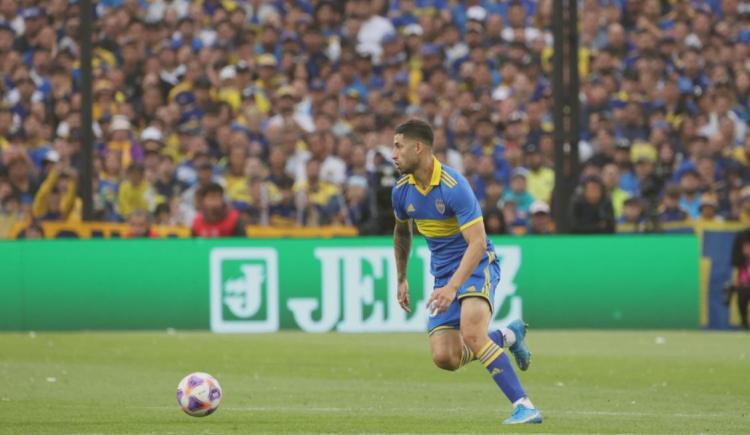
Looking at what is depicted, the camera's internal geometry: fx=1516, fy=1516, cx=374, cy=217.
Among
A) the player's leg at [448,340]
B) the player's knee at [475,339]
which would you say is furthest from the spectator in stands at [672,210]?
the player's knee at [475,339]

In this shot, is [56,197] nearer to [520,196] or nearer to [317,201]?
[317,201]

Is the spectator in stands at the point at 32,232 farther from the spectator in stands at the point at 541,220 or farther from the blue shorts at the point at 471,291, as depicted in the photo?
the blue shorts at the point at 471,291

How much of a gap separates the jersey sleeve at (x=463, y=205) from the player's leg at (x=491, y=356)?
55 cm

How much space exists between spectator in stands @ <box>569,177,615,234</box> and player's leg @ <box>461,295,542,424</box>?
10404 mm

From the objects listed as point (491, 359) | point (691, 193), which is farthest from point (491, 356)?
point (691, 193)

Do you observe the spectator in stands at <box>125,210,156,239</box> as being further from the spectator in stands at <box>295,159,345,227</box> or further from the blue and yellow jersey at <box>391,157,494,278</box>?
the blue and yellow jersey at <box>391,157,494,278</box>

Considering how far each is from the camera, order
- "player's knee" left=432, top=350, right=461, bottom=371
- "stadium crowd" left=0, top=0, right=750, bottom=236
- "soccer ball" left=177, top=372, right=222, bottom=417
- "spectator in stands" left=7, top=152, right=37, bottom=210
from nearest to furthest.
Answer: "soccer ball" left=177, top=372, right=222, bottom=417 → "player's knee" left=432, top=350, right=461, bottom=371 → "spectator in stands" left=7, top=152, right=37, bottom=210 → "stadium crowd" left=0, top=0, right=750, bottom=236

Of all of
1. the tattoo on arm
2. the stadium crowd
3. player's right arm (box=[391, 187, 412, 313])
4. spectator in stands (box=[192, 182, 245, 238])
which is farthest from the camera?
the stadium crowd

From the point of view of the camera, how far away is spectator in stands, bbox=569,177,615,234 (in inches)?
792

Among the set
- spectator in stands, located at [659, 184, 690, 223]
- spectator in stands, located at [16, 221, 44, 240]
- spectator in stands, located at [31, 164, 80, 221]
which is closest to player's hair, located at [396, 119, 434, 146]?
spectator in stands, located at [16, 221, 44, 240]

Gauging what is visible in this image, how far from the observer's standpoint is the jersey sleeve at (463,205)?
9.70 meters

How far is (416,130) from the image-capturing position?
980cm

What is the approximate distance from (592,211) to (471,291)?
10.5 metres

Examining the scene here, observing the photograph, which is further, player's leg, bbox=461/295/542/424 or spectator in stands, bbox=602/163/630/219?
spectator in stands, bbox=602/163/630/219
